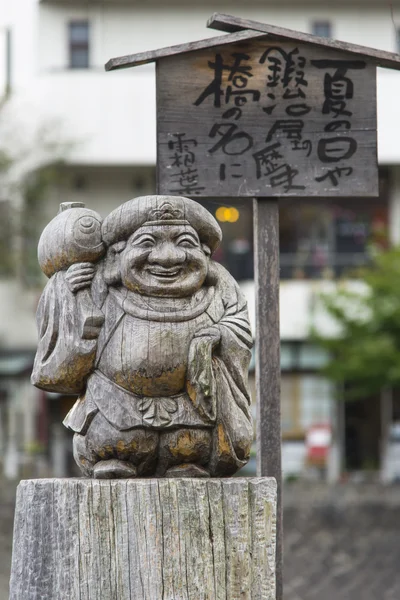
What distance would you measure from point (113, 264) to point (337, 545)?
12.2 meters

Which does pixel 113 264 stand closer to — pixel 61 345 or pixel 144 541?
pixel 61 345

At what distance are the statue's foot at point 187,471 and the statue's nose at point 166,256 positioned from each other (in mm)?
1021

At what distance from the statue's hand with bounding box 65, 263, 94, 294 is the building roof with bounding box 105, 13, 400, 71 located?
1731 millimetres

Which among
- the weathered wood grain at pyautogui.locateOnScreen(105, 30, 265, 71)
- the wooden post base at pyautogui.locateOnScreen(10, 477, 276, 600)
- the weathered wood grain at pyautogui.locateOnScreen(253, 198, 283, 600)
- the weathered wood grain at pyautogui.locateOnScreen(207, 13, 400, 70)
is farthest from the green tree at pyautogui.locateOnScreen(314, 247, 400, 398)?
the wooden post base at pyautogui.locateOnScreen(10, 477, 276, 600)

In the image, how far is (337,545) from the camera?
711 inches

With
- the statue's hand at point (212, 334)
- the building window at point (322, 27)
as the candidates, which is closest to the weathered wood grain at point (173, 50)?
the statue's hand at point (212, 334)

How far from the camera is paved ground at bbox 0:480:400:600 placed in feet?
→ 54.8

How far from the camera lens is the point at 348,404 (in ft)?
91.5

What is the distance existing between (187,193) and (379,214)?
66.8 feet

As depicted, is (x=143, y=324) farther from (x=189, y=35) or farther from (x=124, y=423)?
(x=189, y=35)

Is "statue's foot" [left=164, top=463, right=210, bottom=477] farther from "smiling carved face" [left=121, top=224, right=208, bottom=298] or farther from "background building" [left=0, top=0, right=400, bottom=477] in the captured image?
"background building" [left=0, top=0, right=400, bottom=477]

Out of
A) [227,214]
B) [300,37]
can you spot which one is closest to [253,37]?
[300,37]

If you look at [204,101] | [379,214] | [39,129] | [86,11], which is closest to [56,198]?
[39,129]

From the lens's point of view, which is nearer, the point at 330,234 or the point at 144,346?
the point at 144,346
